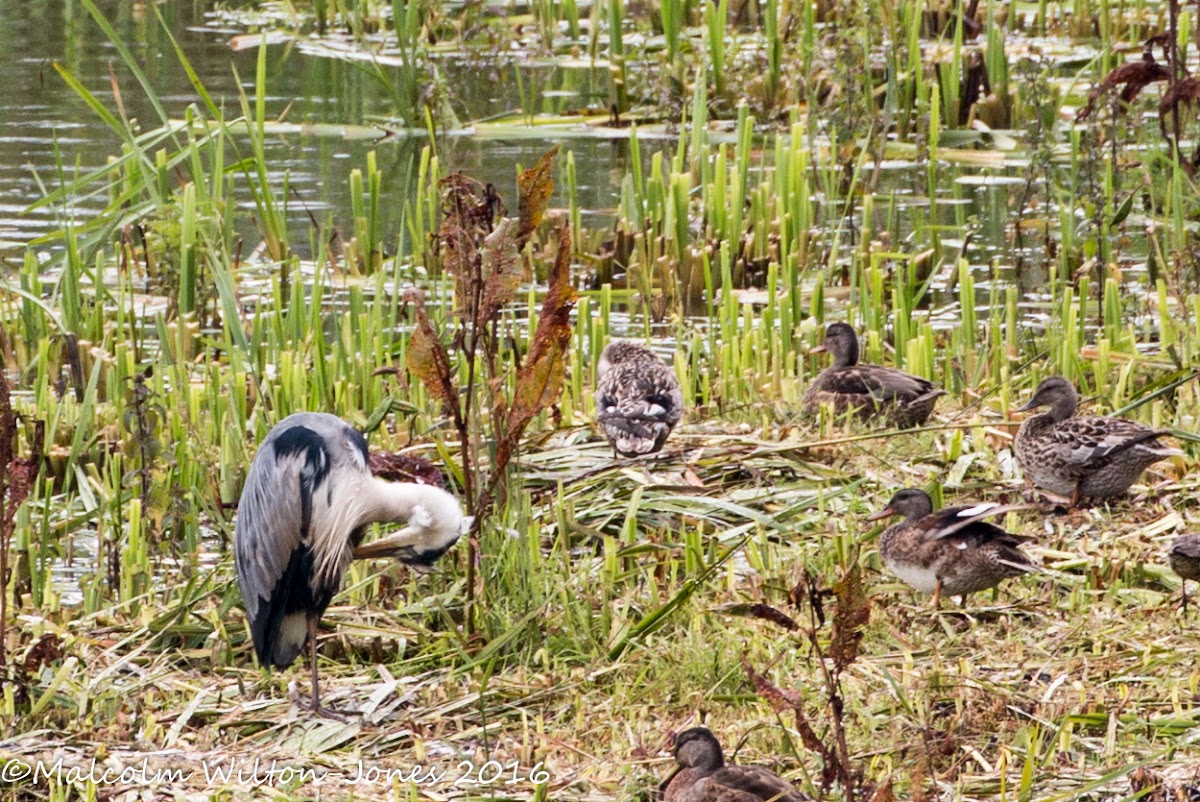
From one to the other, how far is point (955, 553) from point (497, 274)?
4.59 feet

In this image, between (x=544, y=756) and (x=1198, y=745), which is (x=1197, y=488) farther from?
(x=544, y=756)

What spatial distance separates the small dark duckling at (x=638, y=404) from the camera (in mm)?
6109

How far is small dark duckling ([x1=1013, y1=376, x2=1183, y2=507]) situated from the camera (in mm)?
5652

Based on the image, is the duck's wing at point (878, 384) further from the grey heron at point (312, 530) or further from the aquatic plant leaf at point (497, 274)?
the grey heron at point (312, 530)

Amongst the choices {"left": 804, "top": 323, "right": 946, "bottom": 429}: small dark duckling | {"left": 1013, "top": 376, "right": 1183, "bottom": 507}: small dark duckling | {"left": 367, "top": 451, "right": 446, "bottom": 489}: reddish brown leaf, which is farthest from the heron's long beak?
{"left": 367, "top": 451, "right": 446, "bottom": 489}: reddish brown leaf

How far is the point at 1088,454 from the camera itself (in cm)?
562

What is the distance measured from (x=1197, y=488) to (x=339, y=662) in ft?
8.71

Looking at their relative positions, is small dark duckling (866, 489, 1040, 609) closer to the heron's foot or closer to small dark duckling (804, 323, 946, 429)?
small dark duckling (804, 323, 946, 429)

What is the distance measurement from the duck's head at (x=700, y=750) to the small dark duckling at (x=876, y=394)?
2.59 metres

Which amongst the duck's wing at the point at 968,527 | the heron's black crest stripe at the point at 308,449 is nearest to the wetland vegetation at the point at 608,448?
the duck's wing at the point at 968,527

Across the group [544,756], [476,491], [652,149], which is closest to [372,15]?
[652,149]

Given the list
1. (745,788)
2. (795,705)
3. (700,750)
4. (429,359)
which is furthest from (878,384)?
(795,705)

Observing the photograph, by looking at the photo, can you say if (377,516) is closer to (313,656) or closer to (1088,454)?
(313,656)

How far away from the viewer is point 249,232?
973 cm
